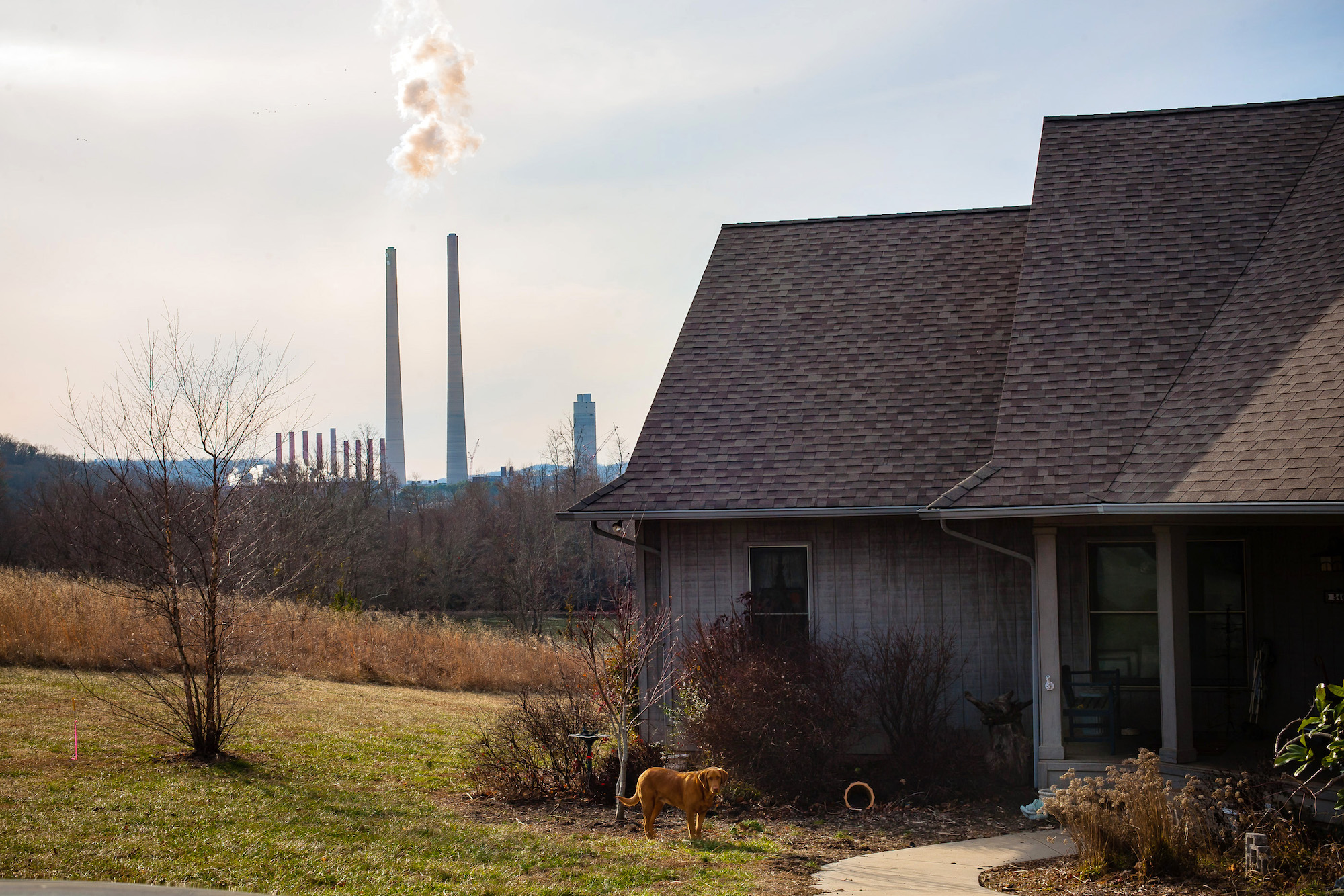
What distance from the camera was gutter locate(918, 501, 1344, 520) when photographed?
754 cm

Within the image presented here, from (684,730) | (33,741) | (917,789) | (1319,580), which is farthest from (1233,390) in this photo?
(33,741)

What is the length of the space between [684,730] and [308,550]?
26689 mm

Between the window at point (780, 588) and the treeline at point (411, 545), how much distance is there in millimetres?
20113

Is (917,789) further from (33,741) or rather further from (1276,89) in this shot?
(1276,89)

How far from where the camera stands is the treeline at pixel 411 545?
33.9 metres

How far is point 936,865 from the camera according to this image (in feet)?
23.3

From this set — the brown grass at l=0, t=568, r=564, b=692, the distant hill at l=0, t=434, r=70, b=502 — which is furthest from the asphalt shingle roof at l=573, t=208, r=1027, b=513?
the distant hill at l=0, t=434, r=70, b=502

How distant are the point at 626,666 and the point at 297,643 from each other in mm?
13117

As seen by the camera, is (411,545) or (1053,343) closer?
(1053,343)

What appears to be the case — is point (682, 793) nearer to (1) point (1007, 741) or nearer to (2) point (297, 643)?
(1) point (1007, 741)

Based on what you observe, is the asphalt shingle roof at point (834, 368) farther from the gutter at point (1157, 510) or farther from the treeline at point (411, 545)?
the treeline at point (411, 545)

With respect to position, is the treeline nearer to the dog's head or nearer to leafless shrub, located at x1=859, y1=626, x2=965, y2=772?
leafless shrub, located at x1=859, y1=626, x2=965, y2=772

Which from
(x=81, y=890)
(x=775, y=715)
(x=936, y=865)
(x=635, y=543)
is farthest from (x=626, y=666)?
(x=81, y=890)

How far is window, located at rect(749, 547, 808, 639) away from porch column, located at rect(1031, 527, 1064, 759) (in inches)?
104
